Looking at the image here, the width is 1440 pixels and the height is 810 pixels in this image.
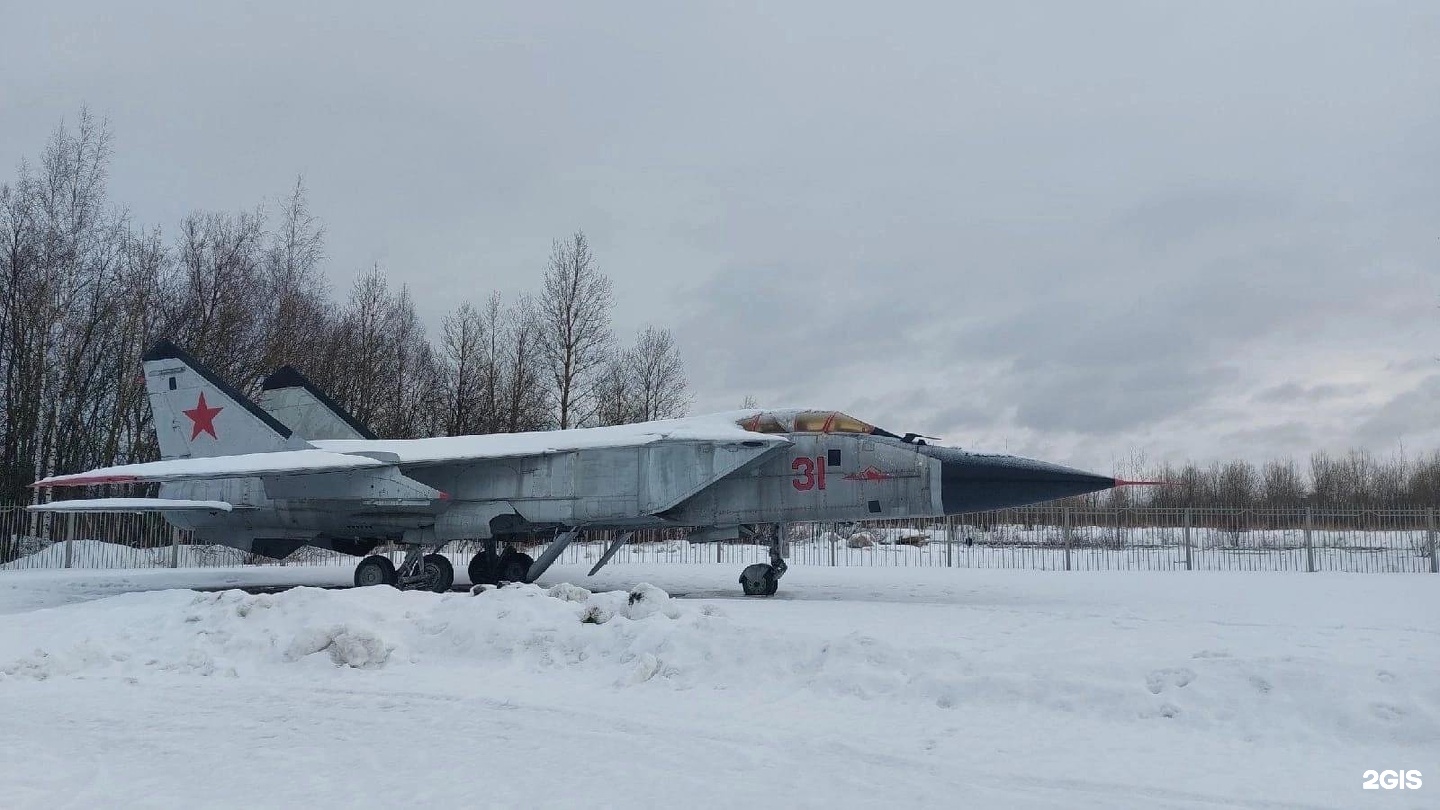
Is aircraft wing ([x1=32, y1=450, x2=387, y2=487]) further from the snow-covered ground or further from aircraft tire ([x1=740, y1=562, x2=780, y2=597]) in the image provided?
aircraft tire ([x1=740, y1=562, x2=780, y2=597])

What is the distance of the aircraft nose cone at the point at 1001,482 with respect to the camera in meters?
11.6

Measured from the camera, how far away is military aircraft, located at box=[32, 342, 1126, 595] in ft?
39.6

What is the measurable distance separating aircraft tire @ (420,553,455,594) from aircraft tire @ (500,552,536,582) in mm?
2239

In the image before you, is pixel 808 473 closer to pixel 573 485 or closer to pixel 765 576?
pixel 765 576

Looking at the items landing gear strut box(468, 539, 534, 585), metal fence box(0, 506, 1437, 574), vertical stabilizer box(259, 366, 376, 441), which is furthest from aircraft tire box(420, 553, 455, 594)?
metal fence box(0, 506, 1437, 574)

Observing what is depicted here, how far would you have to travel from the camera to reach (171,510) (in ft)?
45.6

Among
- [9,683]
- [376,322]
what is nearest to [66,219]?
[376,322]

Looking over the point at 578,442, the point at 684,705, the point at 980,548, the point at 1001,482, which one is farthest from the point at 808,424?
the point at 980,548

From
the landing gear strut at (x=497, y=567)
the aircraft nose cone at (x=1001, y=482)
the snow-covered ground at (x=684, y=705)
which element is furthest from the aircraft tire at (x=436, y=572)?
the aircraft nose cone at (x=1001, y=482)

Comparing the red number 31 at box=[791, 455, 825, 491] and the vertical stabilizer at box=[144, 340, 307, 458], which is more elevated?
the vertical stabilizer at box=[144, 340, 307, 458]

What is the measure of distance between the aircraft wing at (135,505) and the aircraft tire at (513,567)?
14.1 feet

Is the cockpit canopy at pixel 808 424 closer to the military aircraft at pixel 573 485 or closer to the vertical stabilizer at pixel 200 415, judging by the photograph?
the military aircraft at pixel 573 485

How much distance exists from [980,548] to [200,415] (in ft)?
71.4

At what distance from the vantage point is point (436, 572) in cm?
1370
